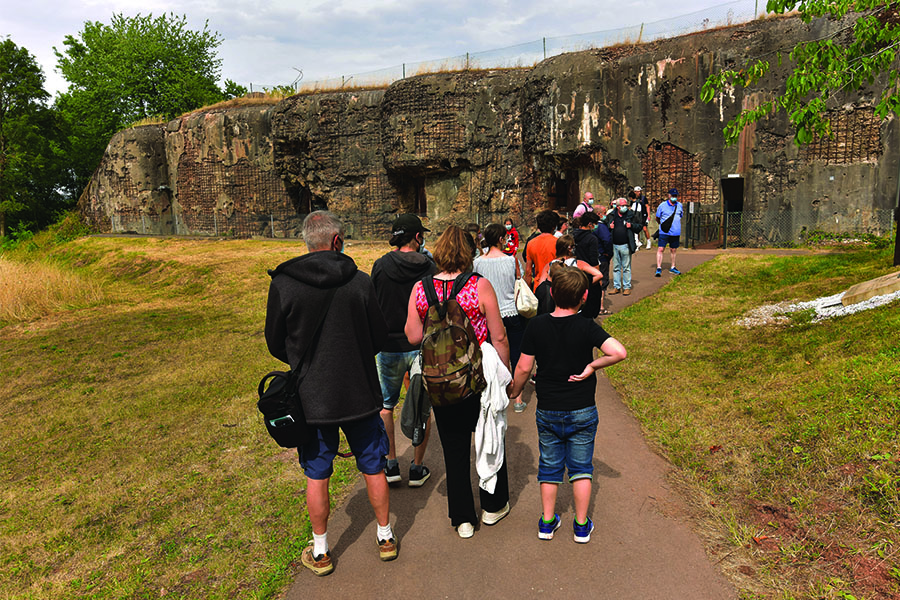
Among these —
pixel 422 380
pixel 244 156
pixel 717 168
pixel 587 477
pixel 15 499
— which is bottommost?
pixel 15 499

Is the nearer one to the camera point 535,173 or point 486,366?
point 486,366

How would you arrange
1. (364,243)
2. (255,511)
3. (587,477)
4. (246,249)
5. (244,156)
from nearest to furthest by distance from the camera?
(587,477) → (255,511) → (246,249) → (364,243) → (244,156)

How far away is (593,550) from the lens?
11.5 ft

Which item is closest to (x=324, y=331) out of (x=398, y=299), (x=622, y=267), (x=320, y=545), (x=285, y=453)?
(x=398, y=299)

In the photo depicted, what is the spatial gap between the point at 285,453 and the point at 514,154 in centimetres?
2069

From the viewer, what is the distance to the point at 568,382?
3.39m

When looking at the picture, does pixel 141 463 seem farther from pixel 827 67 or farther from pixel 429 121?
pixel 429 121

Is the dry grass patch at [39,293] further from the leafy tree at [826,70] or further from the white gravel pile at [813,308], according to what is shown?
the white gravel pile at [813,308]

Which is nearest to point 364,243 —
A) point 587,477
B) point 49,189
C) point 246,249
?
point 246,249

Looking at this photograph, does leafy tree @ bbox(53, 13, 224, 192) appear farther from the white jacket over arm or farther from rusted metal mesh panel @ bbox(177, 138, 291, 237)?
the white jacket over arm

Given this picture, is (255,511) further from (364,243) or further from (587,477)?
(364,243)

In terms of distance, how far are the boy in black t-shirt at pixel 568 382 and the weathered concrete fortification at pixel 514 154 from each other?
652 inches

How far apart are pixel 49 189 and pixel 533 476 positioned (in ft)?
165

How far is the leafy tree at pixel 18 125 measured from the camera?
37.2 metres
